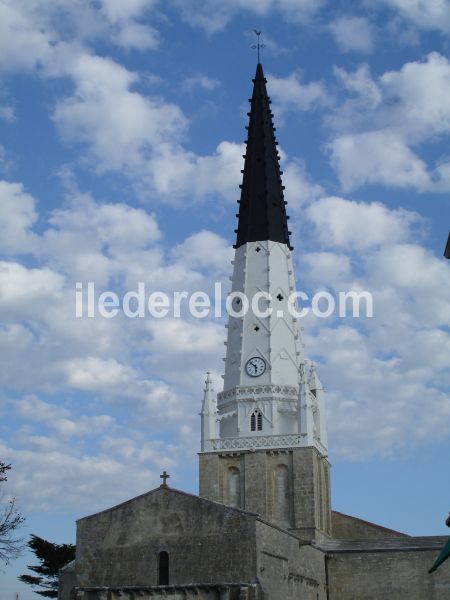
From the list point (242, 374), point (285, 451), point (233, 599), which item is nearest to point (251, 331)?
point (242, 374)

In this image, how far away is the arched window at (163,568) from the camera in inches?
1438

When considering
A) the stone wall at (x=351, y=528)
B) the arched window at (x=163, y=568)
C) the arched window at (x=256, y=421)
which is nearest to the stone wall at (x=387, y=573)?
the stone wall at (x=351, y=528)

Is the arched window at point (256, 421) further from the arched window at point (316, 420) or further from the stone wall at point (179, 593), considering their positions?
the stone wall at point (179, 593)

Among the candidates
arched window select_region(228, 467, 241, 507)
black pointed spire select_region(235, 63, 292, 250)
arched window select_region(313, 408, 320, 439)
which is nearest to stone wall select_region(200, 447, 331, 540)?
arched window select_region(228, 467, 241, 507)

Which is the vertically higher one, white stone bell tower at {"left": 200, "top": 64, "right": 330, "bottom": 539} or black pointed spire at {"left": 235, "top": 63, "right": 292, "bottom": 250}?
black pointed spire at {"left": 235, "top": 63, "right": 292, "bottom": 250}

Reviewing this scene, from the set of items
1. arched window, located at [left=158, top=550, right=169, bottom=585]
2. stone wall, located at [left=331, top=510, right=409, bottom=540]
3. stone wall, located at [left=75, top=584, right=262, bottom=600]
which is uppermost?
stone wall, located at [left=331, top=510, right=409, bottom=540]

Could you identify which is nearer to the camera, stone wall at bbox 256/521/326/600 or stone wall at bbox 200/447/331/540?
stone wall at bbox 256/521/326/600

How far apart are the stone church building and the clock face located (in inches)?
2.1

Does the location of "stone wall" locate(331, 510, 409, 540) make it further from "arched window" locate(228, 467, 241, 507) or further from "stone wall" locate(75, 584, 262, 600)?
"stone wall" locate(75, 584, 262, 600)

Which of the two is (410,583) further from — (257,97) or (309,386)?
(257,97)

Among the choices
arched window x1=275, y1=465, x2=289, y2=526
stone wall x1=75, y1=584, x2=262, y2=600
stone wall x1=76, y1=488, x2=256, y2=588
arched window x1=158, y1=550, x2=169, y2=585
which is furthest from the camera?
arched window x1=275, y1=465, x2=289, y2=526

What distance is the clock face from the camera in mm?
49000

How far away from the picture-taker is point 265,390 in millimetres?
48344

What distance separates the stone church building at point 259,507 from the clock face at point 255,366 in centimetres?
5
